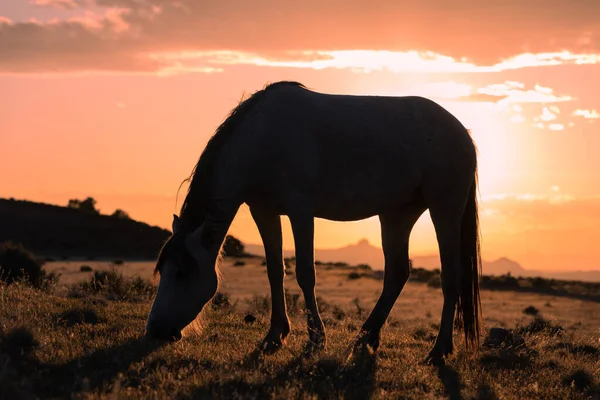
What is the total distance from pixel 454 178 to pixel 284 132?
2.50 meters

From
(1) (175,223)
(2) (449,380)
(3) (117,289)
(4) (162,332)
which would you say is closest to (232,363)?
(4) (162,332)

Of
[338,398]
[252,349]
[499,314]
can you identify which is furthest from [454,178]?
[499,314]

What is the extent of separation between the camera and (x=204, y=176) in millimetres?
8930

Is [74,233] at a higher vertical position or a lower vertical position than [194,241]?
higher

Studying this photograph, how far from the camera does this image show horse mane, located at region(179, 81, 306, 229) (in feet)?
29.1

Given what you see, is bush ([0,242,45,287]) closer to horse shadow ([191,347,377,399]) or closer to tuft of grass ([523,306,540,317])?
horse shadow ([191,347,377,399])

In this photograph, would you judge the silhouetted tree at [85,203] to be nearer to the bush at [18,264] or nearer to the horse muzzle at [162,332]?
the bush at [18,264]

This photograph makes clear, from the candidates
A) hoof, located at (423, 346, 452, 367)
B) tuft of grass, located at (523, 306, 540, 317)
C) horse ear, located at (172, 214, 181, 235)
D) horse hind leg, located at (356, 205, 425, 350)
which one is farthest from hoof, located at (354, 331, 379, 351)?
tuft of grass, located at (523, 306, 540, 317)

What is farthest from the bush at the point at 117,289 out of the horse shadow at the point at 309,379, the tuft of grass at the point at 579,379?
the tuft of grass at the point at 579,379

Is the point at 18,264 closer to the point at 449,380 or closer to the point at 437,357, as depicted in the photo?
the point at 437,357

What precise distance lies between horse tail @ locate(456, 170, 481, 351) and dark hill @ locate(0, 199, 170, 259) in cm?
3455

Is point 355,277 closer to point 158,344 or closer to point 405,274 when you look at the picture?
point 405,274

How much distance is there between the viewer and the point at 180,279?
8.69m

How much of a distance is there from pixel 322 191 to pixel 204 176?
1433 mm
